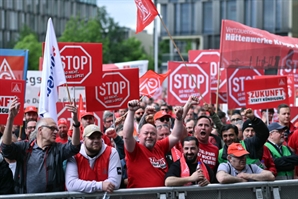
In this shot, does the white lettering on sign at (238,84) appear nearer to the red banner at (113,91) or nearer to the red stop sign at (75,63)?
the red banner at (113,91)

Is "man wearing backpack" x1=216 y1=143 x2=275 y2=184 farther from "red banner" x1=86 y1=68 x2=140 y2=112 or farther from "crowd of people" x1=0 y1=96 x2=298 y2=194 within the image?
"red banner" x1=86 y1=68 x2=140 y2=112

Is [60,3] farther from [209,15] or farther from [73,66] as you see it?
[73,66]

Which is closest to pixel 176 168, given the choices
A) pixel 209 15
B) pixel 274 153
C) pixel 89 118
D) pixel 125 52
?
pixel 274 153

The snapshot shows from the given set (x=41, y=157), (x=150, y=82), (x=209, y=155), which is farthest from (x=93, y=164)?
(x=150, y=82)

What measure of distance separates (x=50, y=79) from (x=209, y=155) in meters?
2.12

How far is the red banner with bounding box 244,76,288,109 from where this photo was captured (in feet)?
37.8

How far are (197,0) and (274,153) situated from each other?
5556cm

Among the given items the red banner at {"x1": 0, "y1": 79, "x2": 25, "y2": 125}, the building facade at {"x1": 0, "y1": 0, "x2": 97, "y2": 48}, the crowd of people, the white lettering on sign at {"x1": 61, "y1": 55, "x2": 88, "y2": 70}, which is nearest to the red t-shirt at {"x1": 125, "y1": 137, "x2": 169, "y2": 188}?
the crowd of people

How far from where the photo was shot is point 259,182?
6.62 metres

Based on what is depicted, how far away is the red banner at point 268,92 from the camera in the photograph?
11531 millimetres

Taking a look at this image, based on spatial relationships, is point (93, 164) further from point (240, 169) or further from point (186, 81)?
point (186, 81)

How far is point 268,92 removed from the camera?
11.6 meters

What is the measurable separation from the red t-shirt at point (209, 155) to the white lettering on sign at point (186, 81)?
21.5 feet

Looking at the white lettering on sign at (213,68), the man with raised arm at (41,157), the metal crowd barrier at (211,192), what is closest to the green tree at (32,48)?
the white lettering on sign at (213,68)
